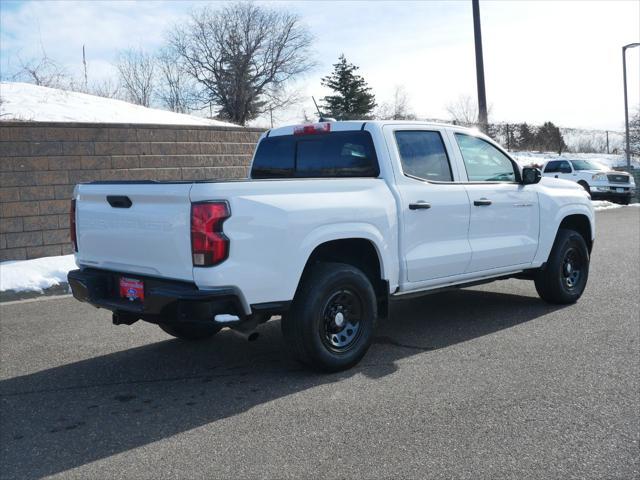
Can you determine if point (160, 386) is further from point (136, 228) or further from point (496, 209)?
point (496, 209)

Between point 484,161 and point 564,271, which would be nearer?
point 484,161

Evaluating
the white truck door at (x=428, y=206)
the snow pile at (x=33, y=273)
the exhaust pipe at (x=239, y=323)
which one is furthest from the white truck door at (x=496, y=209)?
the snow pile at (x=33, y=273)

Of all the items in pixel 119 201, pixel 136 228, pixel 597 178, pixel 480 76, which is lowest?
pixel 136 228

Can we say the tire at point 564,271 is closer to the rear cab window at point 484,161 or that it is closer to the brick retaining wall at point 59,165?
the rear cab window at point 484,161

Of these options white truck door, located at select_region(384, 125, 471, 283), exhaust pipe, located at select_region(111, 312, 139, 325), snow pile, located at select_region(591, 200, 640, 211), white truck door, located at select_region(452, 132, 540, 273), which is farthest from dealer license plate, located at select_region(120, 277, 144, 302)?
snow pile, located at select_region(591, 200, 640, 211)

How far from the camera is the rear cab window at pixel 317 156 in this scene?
6000 mm

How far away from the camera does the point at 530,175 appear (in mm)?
7070

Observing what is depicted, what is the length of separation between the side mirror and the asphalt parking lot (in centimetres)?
140

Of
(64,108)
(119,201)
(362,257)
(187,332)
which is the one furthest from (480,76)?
(119,201)

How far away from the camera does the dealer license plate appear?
493 cm

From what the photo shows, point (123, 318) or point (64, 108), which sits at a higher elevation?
point (64, 108)

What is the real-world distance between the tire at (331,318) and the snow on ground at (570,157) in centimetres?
2732

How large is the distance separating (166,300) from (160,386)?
0.91 meters

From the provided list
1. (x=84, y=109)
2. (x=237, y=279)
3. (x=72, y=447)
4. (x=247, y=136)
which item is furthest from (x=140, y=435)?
(x=84, y=109)
